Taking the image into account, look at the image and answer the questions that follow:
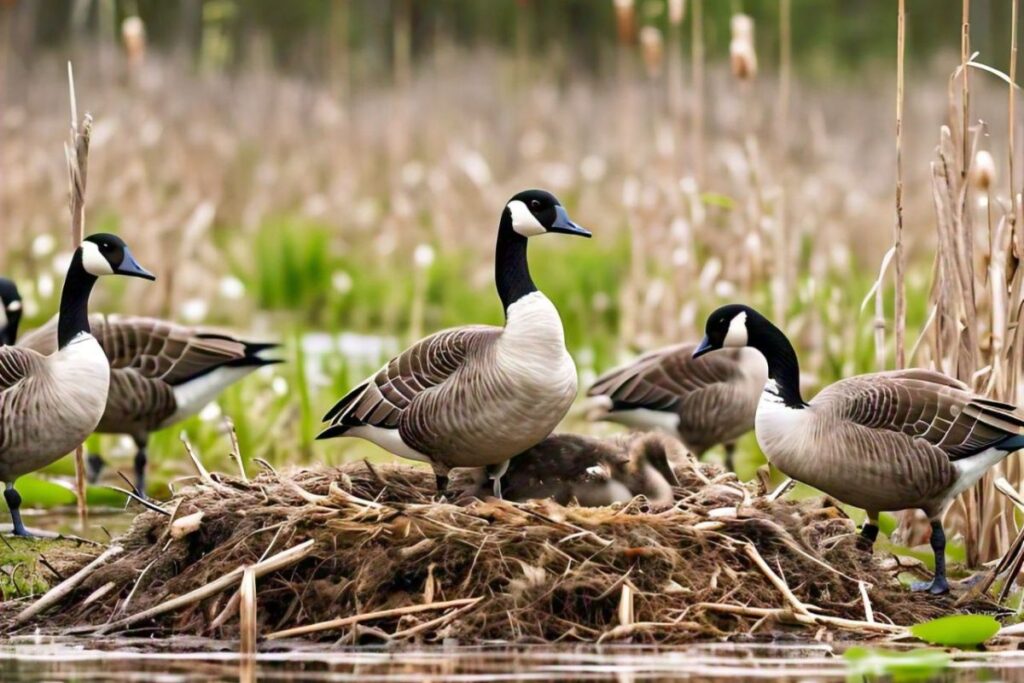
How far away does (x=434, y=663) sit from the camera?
606cm

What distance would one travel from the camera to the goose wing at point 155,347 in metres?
10.6

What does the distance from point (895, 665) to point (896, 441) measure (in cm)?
231

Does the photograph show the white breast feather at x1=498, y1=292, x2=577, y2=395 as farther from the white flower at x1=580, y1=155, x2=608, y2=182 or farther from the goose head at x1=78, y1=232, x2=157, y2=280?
the white flower at x1=580, y1=155, x2=608, y2=182

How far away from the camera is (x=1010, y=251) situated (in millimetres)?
8281

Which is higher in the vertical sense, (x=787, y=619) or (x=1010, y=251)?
(x=1010, y=251)

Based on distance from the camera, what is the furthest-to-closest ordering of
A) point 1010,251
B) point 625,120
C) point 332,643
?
point 625,120 → point 1010,251 → point 332,643

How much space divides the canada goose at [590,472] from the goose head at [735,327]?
2.33ft

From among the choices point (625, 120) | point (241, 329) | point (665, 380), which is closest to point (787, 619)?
point (665, 380)

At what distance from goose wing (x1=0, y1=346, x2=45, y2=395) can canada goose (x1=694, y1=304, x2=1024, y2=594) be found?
11.9ft

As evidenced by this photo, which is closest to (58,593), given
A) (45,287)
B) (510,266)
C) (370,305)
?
(510,266)

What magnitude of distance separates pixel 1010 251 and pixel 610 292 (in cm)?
785

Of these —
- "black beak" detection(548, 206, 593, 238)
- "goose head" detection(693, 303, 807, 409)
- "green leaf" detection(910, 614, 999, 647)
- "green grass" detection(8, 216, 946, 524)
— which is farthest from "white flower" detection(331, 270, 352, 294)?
"green leaf" detection(910, 614, 999, 647)

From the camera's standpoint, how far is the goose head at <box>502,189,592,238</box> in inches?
330

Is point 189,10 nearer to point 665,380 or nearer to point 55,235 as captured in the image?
point 55,235
